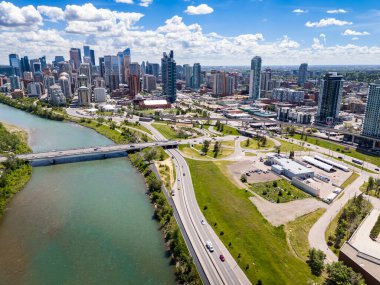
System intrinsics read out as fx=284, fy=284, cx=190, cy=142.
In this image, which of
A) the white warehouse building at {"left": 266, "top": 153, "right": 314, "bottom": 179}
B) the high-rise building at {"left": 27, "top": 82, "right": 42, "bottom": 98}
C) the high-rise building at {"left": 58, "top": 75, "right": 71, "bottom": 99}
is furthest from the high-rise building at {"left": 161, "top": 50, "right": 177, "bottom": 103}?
the white warehouse building at {"left": 266, "top": 153, "right": 314, "bottom": 179}

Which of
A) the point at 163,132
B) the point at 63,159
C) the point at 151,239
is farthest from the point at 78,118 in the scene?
the point at 151,239

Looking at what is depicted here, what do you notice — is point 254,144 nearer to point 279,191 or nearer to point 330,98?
point 279,191

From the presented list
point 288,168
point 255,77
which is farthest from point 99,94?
point 288,168

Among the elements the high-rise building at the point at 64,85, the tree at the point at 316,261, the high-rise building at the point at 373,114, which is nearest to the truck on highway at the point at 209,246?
the tree at the point at 316,261

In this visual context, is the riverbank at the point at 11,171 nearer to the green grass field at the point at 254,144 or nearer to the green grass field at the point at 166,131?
the green grass field at the point at 166,131

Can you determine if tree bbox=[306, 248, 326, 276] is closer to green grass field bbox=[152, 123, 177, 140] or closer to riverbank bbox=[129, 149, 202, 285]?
riverbank bbox=[129, 149, 202, 285]
